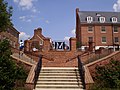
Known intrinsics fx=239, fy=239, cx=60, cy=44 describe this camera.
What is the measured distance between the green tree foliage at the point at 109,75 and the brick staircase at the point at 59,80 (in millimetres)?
1205

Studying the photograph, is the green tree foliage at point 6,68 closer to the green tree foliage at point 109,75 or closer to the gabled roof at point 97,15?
the green tree foliage at point 109,75

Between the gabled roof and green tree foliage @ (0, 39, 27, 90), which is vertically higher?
the gabled roof

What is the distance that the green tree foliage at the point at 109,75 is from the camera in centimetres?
1330

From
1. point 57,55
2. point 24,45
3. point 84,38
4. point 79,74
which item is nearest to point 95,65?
point 79,74

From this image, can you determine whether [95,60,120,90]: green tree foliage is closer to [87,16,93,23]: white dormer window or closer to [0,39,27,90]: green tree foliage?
[0,39,27,90]: green tree foliage

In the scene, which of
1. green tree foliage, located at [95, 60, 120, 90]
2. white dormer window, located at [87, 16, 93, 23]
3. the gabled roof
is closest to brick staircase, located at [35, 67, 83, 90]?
green tree foliage, located at [95, 60, 120, 90]

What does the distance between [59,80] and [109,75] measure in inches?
118

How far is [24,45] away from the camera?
27281 millimetres

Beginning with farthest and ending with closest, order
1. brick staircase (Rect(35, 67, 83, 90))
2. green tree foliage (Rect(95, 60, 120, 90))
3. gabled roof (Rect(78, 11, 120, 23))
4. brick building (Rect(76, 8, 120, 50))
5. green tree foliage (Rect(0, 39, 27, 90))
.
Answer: gabled roof (Rect(78, 11, 120, 23)) → brick building (Rect(76, 8, 120, 50)) → brick staircase (Rect(35, 67, 83, 90)) → green tree foliage (Rect(95, 60, 120, 90)) → green tree foliage (Rect(0, 39, 27, 90))

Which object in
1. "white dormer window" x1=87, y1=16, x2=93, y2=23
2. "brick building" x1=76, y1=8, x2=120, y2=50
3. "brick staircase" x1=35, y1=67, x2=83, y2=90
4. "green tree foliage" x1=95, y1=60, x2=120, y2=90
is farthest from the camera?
"white dormer window" x1=87, y1=16, x2=93, y2=23

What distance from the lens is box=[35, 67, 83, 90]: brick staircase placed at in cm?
1362

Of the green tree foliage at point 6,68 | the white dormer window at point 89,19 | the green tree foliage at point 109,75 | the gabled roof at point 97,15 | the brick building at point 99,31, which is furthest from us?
the gabled roof at point 97,15

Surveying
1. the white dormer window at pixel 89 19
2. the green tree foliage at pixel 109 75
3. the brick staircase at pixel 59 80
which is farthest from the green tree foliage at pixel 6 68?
the white dormer window at pixel 89 19

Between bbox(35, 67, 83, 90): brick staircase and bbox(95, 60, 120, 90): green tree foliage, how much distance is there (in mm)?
1205
